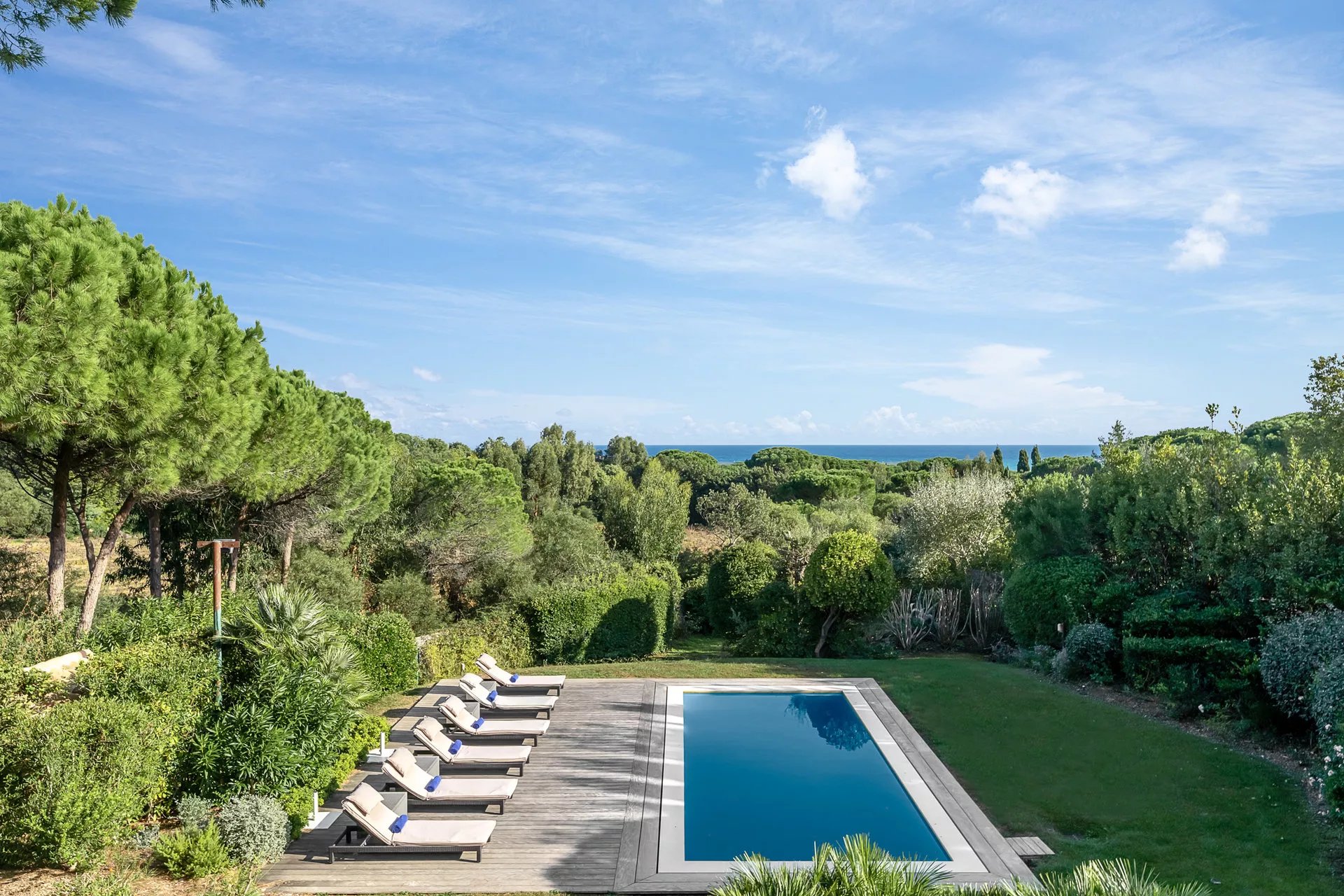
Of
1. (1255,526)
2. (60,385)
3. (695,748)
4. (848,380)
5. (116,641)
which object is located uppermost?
(848,380)

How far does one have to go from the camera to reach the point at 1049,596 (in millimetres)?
14836

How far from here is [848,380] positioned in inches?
1134

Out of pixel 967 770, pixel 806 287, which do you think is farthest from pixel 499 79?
pixel 967 770

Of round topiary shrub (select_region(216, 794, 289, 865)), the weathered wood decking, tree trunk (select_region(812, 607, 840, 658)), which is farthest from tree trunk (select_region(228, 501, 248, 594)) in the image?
tree trunk (select_region(812, 607, 840, 658))

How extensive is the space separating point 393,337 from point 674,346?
8468mm

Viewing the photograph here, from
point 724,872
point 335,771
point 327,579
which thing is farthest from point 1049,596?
point 327,579

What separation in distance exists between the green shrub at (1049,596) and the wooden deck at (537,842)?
27.8 feet

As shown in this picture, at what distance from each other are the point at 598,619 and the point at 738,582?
4366 mm

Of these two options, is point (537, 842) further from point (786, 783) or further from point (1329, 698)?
point (1329, 698)

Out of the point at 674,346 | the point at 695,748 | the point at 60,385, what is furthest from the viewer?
the point at 674,346

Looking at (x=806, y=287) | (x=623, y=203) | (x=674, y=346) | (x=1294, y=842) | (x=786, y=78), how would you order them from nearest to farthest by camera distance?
(x=1294, y=842) → (x=786, y=78) → (x=623, y=203) → (x=806, y=287) → (x=674, y=346)

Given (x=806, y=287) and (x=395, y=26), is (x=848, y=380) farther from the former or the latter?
(x=395, y=26)

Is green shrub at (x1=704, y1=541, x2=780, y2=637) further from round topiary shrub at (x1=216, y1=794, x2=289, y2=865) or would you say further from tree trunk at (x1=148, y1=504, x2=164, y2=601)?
round topiary shrub at (x1=216, y1=794, x2=289, y2=865)

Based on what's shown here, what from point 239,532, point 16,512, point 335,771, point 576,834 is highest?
point 16,512
